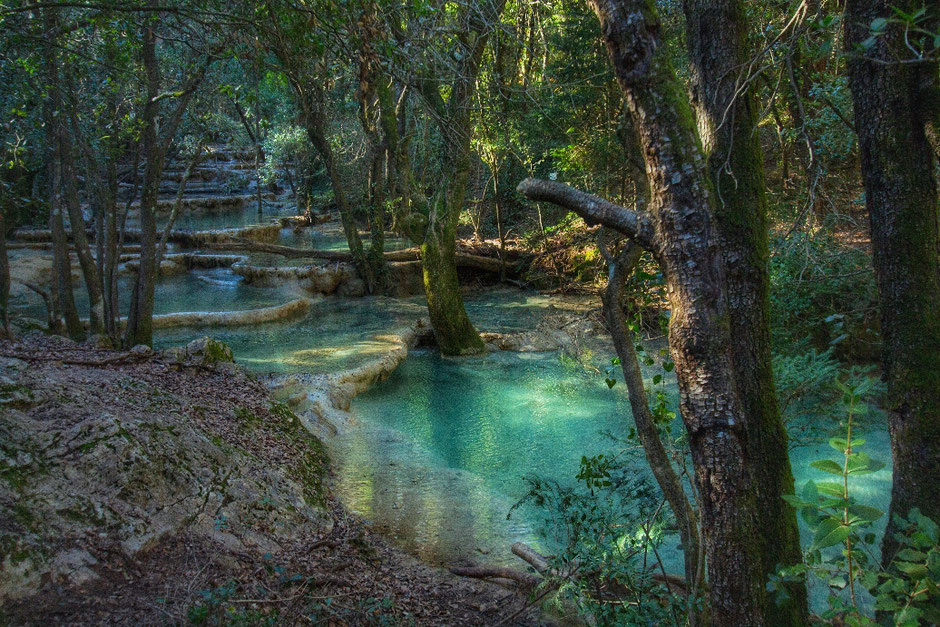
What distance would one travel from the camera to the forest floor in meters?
2.72

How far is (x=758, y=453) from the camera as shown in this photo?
2.79 metres

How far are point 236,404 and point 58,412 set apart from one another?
6.70ft

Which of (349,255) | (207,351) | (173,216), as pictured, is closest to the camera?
(207,351)

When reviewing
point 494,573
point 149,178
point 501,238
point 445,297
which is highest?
point 149,178

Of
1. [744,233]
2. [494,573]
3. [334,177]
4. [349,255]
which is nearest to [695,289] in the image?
[744,233]

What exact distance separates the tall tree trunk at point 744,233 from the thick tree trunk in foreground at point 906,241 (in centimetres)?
78

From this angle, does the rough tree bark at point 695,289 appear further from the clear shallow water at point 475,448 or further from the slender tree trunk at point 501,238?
the slender tree trunk at point 501,238

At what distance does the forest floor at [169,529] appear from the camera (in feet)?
8.94

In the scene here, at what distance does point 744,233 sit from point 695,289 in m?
0.58

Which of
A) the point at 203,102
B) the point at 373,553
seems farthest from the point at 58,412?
the point at 203,102

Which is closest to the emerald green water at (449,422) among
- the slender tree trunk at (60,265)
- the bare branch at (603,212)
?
the slender tree trunk at (60,265)

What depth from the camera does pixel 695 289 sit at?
2.39 m

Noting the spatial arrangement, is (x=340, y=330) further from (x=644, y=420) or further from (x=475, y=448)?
(x=644, y=420)

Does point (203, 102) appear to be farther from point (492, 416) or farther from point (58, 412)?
point (58, 412)
